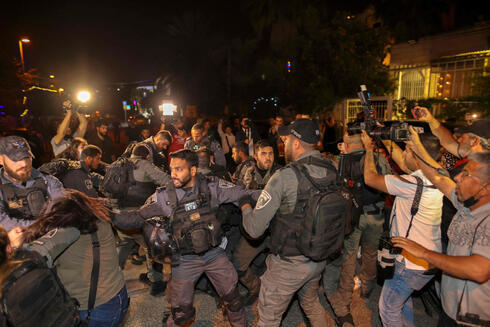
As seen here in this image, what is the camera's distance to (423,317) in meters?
4.14

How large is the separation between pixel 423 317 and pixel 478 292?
232 centimetres

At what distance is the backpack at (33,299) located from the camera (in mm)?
1736

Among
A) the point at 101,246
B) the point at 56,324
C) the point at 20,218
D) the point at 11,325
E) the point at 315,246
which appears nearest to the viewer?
the point at 11,325

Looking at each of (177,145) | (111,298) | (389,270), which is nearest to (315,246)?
(389,270)

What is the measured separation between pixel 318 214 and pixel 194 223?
1.19 meters

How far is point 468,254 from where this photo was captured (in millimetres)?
2227

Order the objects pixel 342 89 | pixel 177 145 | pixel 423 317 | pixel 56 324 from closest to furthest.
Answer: pixel 56 324 < pixel 423 317 < pixel 177 145 < pixel 342 89

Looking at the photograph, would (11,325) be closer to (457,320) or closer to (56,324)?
(56,324)

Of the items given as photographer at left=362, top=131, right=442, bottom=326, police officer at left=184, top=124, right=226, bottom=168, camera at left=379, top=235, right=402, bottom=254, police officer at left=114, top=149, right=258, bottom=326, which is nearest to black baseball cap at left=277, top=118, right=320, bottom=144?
photographer at left=362, top=131, right=442, bottom=326

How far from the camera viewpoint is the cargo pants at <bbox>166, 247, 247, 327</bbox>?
10.8 ft

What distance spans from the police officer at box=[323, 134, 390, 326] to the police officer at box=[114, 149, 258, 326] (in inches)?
53.0

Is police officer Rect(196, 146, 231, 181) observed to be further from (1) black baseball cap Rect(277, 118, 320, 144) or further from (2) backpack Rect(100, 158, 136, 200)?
(1) black baseball cap Rect(277, 118, 320, 144)

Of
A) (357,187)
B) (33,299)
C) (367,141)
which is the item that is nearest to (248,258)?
(357,187)

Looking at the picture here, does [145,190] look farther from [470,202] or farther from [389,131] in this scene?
[470,202]
